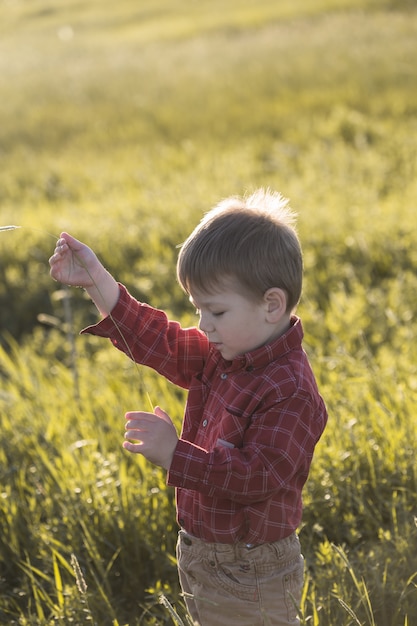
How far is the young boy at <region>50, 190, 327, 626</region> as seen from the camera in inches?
80.2

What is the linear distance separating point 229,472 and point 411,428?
→ 1.46 m

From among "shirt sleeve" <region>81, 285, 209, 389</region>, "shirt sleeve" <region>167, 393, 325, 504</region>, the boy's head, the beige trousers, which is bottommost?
the beige trousers

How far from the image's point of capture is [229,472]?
6.63ft

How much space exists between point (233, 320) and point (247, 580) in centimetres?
70

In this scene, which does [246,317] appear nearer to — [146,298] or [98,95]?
[146,298]

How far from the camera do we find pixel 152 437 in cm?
198

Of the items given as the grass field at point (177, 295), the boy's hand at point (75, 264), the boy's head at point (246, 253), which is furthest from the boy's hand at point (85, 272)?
the grass field at point (177, 295)

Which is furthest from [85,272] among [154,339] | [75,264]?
[154,339]

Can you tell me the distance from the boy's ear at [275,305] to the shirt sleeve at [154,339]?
358 mm

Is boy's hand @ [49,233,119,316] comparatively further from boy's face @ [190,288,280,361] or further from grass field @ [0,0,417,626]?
grass field @ [0,0,417,626]

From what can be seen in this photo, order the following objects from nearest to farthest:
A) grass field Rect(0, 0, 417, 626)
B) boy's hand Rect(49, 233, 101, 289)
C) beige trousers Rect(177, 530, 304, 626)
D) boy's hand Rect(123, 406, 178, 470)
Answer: boy's hand Rect(123, 406, 178, 470) < beige trousers Rect(177, 530, 304, 626) < boy's hand Rect(49, 233, 101, 289) < grass field Rect(0, 0, 417, 626)

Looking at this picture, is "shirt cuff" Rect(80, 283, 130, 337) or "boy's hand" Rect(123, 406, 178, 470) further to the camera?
"shirt cuff" Rect(80, 283, 130, 337)

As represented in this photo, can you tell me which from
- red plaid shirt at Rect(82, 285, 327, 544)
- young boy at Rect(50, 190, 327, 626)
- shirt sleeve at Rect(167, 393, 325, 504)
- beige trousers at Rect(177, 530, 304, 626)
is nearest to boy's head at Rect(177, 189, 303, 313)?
young boy at Rect(50, 190, 327, 626)

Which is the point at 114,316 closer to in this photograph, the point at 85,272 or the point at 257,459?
the point at 85,272
